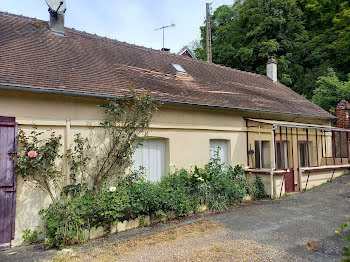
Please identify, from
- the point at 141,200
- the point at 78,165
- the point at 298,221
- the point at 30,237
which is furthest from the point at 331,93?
the point at 30,237

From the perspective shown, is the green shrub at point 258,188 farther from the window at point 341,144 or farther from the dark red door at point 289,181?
the window at point 341,144

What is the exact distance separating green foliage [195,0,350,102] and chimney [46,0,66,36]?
17.8 m

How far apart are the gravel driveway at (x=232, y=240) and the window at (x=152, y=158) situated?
1765mm

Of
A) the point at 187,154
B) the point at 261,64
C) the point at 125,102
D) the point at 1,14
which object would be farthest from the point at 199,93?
the point at 261,64

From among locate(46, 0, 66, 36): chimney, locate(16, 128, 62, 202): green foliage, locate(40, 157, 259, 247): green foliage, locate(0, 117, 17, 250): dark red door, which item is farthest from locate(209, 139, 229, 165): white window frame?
locate(46, 0, 66, 36): chimney

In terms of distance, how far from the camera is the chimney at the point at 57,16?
9271mm

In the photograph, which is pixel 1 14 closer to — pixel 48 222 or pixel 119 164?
pixel 119 164

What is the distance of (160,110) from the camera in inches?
323

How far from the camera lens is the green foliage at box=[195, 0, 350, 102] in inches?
902

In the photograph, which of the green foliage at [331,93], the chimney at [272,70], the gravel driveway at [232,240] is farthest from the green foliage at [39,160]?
the green foliage at [331,93]

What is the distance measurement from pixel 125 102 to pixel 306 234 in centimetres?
522

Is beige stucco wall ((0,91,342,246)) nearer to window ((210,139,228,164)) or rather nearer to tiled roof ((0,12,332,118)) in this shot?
window ((210,139,228,164))

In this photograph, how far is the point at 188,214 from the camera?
24.7 feet

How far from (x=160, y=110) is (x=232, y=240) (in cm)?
413
